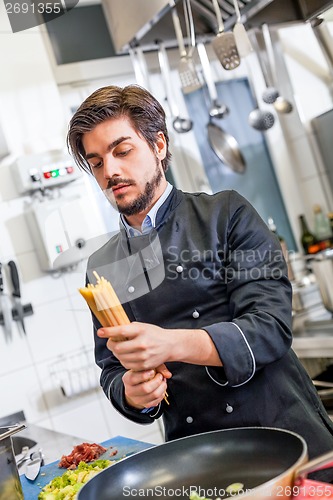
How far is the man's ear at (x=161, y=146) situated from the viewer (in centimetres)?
119

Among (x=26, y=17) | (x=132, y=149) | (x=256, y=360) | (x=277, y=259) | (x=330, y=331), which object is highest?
(x=26, y=17)

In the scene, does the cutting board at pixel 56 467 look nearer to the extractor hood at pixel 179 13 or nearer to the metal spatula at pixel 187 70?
the metal spatula at pixel 187 70

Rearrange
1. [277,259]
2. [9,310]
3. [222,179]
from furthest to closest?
1. [222,179]
2. [9,310]
3. [277,259]

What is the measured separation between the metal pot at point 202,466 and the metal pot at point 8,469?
0.24 metres

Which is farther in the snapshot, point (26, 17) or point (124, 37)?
point (124, 37)

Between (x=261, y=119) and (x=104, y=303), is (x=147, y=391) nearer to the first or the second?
(x=104, y=303)

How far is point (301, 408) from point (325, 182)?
2.04 metres

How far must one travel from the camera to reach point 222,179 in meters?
2.95

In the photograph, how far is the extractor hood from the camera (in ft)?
7.59

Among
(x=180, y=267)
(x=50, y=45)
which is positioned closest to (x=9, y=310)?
(x=50, y=45)

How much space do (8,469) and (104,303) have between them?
43cm

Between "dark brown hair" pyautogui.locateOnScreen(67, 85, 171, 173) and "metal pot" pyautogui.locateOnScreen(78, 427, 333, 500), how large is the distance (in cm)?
52

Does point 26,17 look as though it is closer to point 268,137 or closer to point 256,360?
point 256,360

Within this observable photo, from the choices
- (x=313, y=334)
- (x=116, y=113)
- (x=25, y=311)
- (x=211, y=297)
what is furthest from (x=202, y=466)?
(x=25, y=311)
